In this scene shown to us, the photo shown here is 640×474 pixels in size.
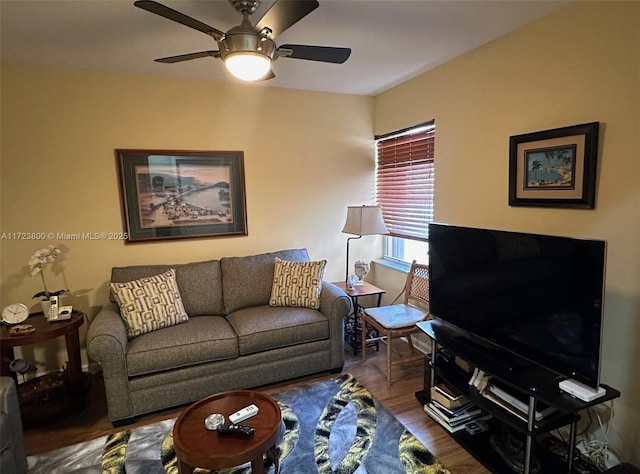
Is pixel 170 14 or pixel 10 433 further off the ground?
pixel 170 14

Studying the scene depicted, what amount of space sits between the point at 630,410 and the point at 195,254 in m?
3.29

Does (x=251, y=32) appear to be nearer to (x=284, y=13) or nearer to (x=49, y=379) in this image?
(x=284, y=13)

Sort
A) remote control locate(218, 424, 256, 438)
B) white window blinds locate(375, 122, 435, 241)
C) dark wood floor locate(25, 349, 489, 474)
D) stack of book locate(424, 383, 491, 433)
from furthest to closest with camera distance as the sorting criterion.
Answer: white window blinds locate(375, 122, 435, 241) → stack of book locate(424, 383, 491, 433) → dark wood floor locate(25, 349, 489, 474) → remote control locate(218, 424, 256, 438)

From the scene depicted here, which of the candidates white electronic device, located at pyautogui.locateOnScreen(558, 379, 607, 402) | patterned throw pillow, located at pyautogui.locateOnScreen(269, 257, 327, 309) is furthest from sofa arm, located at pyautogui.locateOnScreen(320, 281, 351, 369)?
white electronic device, located at pyautogui.locateOnScreen(558, 379, 607, 402)

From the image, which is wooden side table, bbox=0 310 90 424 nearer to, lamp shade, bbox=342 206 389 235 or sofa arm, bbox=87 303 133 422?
sofa arm, bbox=87 303 133 422

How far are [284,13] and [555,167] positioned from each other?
173 cm

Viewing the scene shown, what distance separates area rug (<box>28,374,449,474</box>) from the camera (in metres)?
2.03

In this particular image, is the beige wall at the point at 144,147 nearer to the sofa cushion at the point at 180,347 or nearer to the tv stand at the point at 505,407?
the sofa cushion at the point at 180,347

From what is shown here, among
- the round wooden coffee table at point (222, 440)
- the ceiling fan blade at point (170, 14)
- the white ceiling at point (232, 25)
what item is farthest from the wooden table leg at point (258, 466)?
the white ceiling at point (232, 25)

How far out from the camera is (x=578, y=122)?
203 cm

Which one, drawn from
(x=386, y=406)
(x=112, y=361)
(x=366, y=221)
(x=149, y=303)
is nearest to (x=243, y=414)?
(x=112, y=361)

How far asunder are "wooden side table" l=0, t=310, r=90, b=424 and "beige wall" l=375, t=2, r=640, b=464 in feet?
10.0

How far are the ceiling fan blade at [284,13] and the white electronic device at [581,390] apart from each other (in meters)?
2.06

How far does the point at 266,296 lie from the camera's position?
3.25 metres
